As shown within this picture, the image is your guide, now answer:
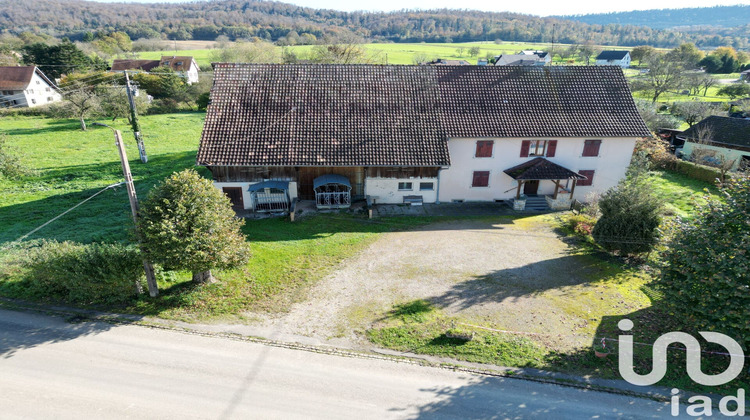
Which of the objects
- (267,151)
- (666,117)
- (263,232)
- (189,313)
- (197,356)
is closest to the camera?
(197,356)

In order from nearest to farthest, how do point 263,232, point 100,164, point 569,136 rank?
point 263,232 → point 569,136 → point 100,164

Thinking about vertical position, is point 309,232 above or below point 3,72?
below

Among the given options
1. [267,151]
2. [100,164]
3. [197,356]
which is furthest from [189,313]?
[100,164]

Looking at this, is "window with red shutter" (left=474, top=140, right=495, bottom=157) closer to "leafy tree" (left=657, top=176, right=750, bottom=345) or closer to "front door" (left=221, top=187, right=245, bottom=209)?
"leafy tree" (left=657, top=176, right=750, bottom=345)

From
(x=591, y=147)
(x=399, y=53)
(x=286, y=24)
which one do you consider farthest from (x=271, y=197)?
(x=286, y=24)

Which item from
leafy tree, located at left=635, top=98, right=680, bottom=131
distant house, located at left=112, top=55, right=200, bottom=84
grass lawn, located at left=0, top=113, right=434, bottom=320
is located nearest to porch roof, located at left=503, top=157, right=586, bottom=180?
grass lawn, located at left=0, top=113, right=434, bottom=320

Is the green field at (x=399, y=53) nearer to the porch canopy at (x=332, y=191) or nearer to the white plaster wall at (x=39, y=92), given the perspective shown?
the white plaster wall at (x=39, y=92)

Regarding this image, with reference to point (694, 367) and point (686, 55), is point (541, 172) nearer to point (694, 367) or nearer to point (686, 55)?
point (694, 367)

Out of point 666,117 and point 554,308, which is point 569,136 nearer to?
point 554,308
